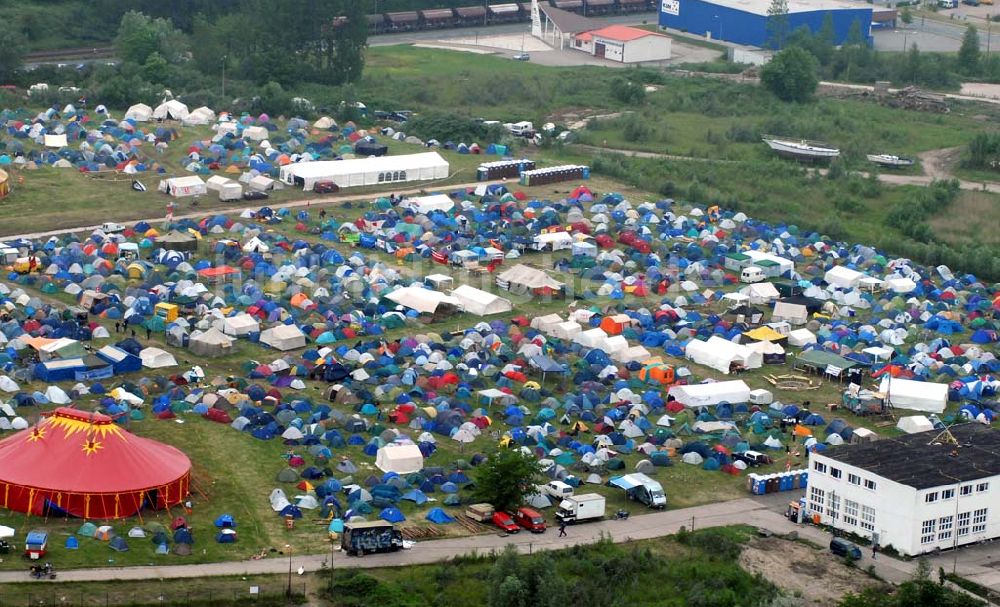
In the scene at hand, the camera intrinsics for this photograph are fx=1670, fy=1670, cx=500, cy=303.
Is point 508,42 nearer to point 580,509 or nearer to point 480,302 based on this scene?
→ point 480,302

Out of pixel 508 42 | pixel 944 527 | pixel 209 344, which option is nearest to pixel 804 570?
pixel 944 527

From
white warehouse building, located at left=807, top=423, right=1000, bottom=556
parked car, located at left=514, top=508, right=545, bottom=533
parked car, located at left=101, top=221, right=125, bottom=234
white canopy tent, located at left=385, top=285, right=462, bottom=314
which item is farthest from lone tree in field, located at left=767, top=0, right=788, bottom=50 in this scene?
parked car, located at left=514, top=508, right=545, bottom=533

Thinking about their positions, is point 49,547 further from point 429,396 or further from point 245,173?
point 245,173

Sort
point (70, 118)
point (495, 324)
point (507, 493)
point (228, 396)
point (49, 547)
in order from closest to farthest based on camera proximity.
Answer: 1. point (49, 547)
2. point (507, 493)
3. point (228, 396)
4. point (495, 324)
5. point (70, 118)

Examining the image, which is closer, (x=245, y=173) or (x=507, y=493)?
(x=507, y=493)

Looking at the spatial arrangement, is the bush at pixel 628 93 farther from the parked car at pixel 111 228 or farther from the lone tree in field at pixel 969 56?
the parked car at pixel 111 228

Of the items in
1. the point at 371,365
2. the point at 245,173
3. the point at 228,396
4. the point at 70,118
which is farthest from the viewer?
the point at 70,118

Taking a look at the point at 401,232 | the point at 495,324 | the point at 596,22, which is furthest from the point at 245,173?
the point at 596,22

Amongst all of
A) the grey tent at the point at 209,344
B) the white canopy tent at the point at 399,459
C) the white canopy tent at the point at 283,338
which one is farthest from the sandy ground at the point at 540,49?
the white canopy tent at the point at 399,459
